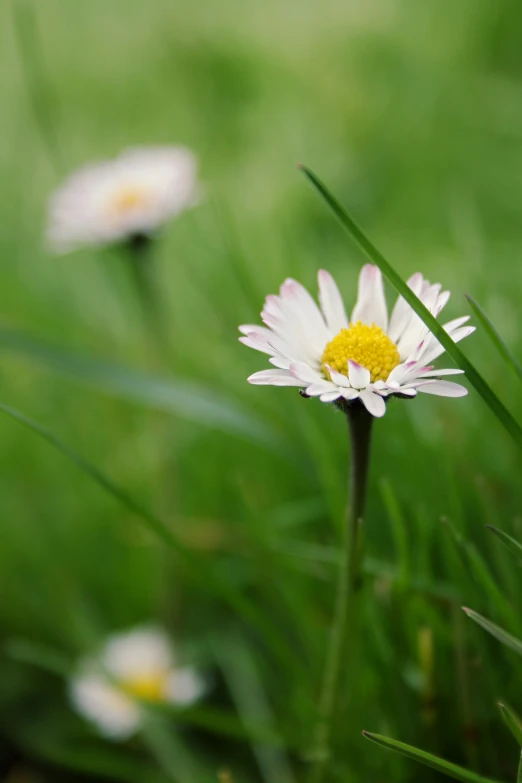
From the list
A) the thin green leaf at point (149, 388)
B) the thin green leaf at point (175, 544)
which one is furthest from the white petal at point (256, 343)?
the thin green leaf at point (149, 388)

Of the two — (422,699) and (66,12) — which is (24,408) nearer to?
(422,699)

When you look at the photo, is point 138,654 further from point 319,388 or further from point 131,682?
point 319,388

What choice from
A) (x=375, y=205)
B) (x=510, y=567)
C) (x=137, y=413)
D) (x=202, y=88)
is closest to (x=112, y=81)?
(x=202, y=88)

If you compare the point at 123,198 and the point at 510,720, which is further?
the point at 123,198

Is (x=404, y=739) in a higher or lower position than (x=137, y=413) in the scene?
lower

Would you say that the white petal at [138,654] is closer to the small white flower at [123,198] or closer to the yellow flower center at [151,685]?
the yellow flower center at [151,685]

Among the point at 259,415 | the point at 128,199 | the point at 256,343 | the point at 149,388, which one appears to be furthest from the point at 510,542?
the point at 128,199
